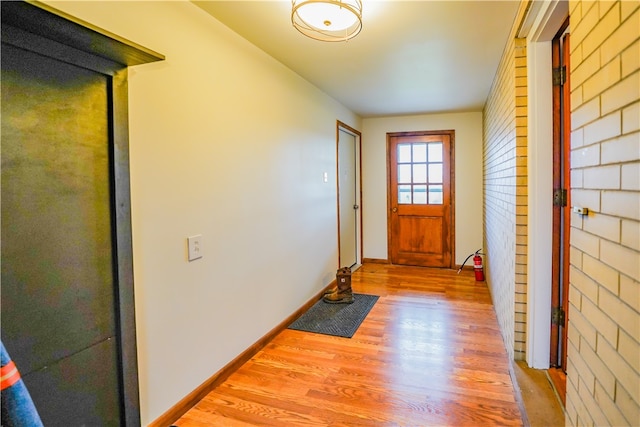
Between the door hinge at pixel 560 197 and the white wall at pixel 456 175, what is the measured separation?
130 inches

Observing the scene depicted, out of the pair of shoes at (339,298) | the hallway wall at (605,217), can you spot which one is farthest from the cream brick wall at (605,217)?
the pair of shoes at (339,298)

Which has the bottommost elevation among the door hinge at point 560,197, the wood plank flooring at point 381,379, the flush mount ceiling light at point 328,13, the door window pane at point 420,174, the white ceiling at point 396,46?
the wood plank flooring at point 381,379

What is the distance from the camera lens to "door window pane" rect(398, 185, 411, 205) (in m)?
5.62

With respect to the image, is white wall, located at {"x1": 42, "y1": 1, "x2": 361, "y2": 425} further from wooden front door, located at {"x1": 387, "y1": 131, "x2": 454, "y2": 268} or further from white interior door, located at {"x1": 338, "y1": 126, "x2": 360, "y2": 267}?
wooden front door, located at {"x1": 387, "y1": 131, "x2": 454, "y2": 268}

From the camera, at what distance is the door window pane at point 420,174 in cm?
552

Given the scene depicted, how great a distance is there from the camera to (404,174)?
18.4ft

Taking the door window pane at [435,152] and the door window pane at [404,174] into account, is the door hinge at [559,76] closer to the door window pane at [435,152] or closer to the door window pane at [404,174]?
the door window pane at [435,152]

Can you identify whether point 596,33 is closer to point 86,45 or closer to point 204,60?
point 86,45

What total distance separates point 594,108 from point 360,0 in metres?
1.32

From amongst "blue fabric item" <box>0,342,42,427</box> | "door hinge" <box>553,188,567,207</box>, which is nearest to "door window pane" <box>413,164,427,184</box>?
"door hinge" <box>553,188,567,207</box>

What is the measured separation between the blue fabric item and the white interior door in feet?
13.4

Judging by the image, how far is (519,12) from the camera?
2145mm

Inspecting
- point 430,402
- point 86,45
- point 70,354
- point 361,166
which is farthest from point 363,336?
point 361,166

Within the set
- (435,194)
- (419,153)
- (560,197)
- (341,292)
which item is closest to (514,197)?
(560,197)
